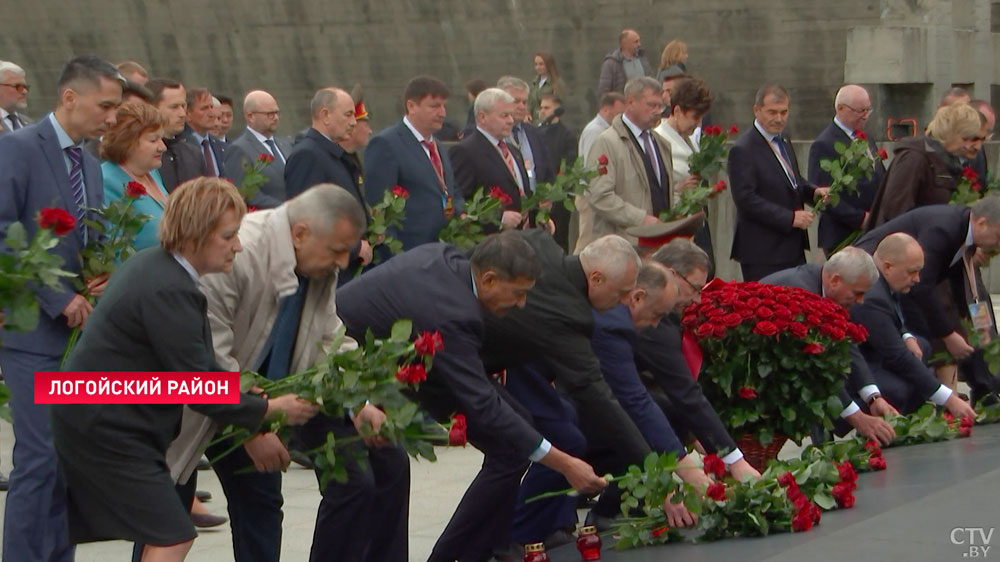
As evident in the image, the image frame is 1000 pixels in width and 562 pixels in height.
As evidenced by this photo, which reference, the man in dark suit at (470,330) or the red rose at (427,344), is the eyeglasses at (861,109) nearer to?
the man in dark suit at (470,330)

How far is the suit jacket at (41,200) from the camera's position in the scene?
5500 mm

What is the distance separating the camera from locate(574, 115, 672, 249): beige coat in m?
9.09

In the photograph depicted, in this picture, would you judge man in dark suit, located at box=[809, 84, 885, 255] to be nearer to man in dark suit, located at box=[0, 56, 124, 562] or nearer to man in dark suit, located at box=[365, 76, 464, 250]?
man in dark suit, located at box=[365, 76, 464, 250]

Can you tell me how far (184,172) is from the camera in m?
7.95

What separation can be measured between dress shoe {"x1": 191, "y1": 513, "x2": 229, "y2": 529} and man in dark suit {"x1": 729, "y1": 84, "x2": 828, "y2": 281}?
3.93 m

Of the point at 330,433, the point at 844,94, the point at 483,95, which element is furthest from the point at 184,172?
the point at 844,94

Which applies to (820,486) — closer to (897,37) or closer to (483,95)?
(483,95)

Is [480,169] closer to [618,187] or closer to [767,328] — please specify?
[618,187]

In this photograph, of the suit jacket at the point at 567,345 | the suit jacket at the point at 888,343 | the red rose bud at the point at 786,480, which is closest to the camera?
the red rose bud at the point at 786,480

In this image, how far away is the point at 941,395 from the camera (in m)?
7.88

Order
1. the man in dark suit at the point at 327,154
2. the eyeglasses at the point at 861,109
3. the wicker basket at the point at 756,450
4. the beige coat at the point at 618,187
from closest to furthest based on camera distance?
the wicker basket at the point at 756,450 < the man in dark suit at the point at 327,154 < the beige coat at the point at 618,187 < the eyeglasses at the point at 861,109

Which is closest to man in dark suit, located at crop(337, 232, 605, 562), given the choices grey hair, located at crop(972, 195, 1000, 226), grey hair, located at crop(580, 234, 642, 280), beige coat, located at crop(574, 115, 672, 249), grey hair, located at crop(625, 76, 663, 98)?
grey hair, located at crop(580, 234, 642, 280)

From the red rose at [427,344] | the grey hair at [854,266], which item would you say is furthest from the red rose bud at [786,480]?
the grey hair at [854,266]
